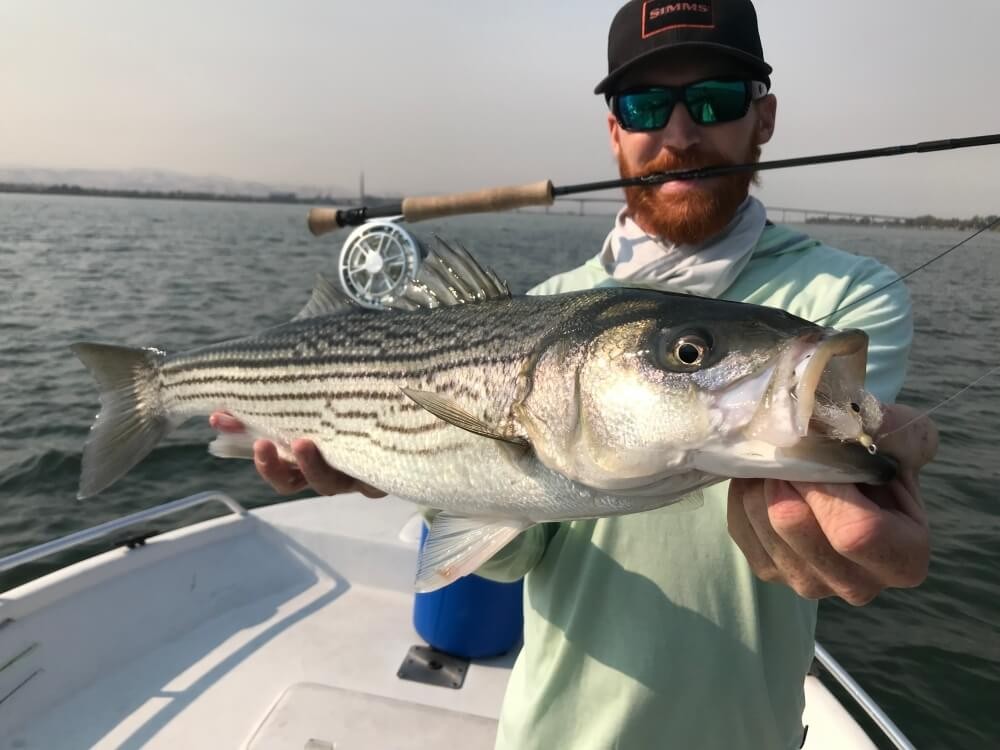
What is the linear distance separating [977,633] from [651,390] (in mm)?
7794

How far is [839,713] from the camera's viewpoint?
3.73m

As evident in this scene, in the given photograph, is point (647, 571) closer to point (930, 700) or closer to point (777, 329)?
point (777, 329)

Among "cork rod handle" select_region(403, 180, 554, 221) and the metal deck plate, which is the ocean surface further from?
the metal deck plate

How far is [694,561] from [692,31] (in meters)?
2.23

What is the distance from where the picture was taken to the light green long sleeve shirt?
7.32 feet

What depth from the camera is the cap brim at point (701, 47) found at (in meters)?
2.80

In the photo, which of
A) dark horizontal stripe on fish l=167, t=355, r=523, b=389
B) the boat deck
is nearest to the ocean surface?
dark horizontal stripe on fish l=167, t=355, r=523, b=389

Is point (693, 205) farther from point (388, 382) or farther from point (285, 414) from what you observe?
point (285, 414)

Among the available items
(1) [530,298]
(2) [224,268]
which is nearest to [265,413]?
(1) [530,298]

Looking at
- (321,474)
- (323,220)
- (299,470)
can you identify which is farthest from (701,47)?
(323,220)

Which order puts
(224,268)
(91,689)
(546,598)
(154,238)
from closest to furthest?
1. (546,598)
2. (91,689)
3. (224,268)
4. (154,238)

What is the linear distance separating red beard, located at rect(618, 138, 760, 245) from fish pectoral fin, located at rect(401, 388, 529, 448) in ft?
4.83

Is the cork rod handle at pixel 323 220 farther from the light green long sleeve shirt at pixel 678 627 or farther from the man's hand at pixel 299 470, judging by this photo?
the light green long sleeve shirt at pixel 678 627

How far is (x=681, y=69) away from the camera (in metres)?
2.94
